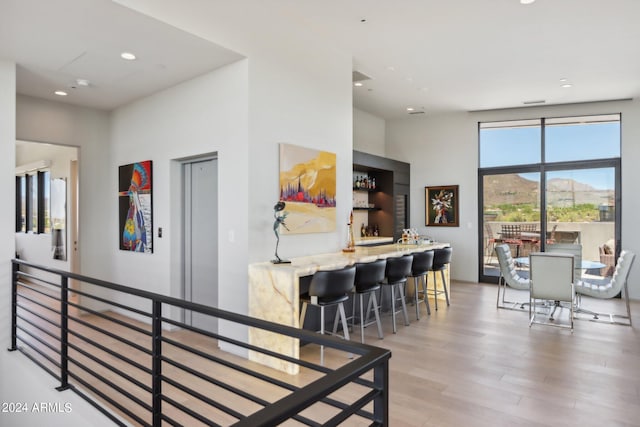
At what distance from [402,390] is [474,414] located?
56 centimetres

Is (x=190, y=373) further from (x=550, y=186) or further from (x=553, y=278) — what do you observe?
(x=550, y=186)

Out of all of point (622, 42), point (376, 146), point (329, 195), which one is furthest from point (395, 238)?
point (622, 42)

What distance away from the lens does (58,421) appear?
2.88 m

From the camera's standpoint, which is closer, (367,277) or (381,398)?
(381,398)

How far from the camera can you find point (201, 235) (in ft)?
15.1

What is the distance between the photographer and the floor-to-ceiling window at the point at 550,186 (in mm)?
6980

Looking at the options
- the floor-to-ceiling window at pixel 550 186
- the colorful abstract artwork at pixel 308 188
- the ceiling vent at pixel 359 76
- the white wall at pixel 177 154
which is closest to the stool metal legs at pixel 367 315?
the colorful abstract artwork at pixel 308 188

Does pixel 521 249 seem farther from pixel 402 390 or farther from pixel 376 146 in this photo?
pixel 402 390

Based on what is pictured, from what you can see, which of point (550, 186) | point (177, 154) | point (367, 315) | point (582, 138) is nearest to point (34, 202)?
point (177, 154)

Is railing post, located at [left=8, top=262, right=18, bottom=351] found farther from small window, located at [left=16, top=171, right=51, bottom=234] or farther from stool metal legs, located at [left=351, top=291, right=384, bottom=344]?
small window, located at [left=16, top=171, right=51, bottom=234]

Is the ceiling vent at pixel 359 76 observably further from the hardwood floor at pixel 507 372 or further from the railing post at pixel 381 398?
the railing post at pixel 381 398

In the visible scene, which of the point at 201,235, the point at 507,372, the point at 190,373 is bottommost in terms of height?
the point at 507,372

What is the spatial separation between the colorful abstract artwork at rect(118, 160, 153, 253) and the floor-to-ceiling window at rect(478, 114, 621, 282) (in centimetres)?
604

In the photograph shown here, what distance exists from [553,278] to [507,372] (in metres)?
1.89
